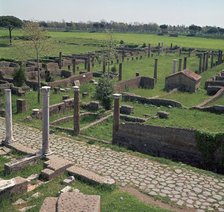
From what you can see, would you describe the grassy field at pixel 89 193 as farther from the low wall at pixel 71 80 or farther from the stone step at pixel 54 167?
the low wall at pixel 71 80

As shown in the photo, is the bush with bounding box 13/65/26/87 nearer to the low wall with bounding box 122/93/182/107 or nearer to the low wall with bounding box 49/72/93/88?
the low wall with bounding box 49/72/93/88

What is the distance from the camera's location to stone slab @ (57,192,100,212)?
23.8ft

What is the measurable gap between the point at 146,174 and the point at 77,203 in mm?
3596

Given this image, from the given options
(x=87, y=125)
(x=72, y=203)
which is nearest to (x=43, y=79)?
(x=87, y=125)

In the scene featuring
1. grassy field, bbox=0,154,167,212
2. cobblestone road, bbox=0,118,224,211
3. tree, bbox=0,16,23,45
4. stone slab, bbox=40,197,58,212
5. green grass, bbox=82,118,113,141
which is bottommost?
green grass, bbox=82,118,113,141

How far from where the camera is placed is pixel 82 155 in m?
11.9

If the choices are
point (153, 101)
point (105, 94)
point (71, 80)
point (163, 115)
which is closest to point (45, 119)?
point (163, 115)

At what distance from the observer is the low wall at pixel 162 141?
12.0 metres

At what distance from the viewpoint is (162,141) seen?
41.5 feet

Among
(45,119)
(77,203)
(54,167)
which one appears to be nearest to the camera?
(77,203)

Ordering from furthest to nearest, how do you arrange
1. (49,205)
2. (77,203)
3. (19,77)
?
(19,77) → (49,205) → (77,203)

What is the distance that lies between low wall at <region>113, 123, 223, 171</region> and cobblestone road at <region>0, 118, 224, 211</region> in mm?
1109

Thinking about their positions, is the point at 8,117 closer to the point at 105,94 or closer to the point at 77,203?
the point at 77,203

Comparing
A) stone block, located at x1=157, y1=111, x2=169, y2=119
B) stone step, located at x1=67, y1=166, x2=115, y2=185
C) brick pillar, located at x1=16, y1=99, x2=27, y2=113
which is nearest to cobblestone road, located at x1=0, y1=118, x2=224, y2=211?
stone step, located at x1=67, y1=166, x2=115, y2=185
